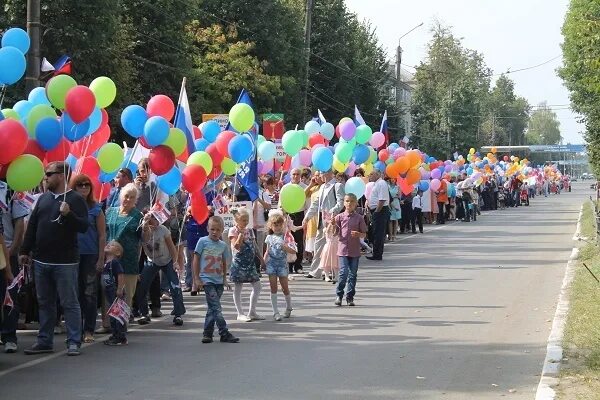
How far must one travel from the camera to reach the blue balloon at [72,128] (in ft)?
38.9

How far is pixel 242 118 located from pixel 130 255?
16.1 feet

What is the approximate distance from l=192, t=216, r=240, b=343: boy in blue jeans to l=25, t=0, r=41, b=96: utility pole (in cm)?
606

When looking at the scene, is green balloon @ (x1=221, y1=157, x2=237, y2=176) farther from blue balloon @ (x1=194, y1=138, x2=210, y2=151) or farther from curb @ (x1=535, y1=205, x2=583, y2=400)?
curb @ (x1=535, y1=205, x2=583, y2=400)

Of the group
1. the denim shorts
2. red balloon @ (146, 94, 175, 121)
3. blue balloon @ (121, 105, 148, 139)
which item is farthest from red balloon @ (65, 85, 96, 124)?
the denim shorts

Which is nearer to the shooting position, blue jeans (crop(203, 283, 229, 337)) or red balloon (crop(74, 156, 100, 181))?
blue jeans (crop(203, 283, 229, 337))

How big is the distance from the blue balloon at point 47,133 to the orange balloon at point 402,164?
1597 cm

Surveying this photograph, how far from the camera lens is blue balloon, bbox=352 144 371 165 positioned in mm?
22828

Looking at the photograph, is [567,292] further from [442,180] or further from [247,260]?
[442,180]

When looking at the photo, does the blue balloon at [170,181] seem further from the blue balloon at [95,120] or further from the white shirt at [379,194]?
the white shirt at [379,194]

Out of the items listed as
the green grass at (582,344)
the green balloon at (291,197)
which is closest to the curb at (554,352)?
the green grass at (582,344)

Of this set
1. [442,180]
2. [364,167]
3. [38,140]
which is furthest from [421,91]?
[38,140]

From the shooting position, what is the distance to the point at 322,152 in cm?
1961

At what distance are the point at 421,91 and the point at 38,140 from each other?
71504 mm

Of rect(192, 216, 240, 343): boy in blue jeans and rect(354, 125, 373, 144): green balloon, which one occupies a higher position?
rect(354, 125, 373, 144): green balloon
